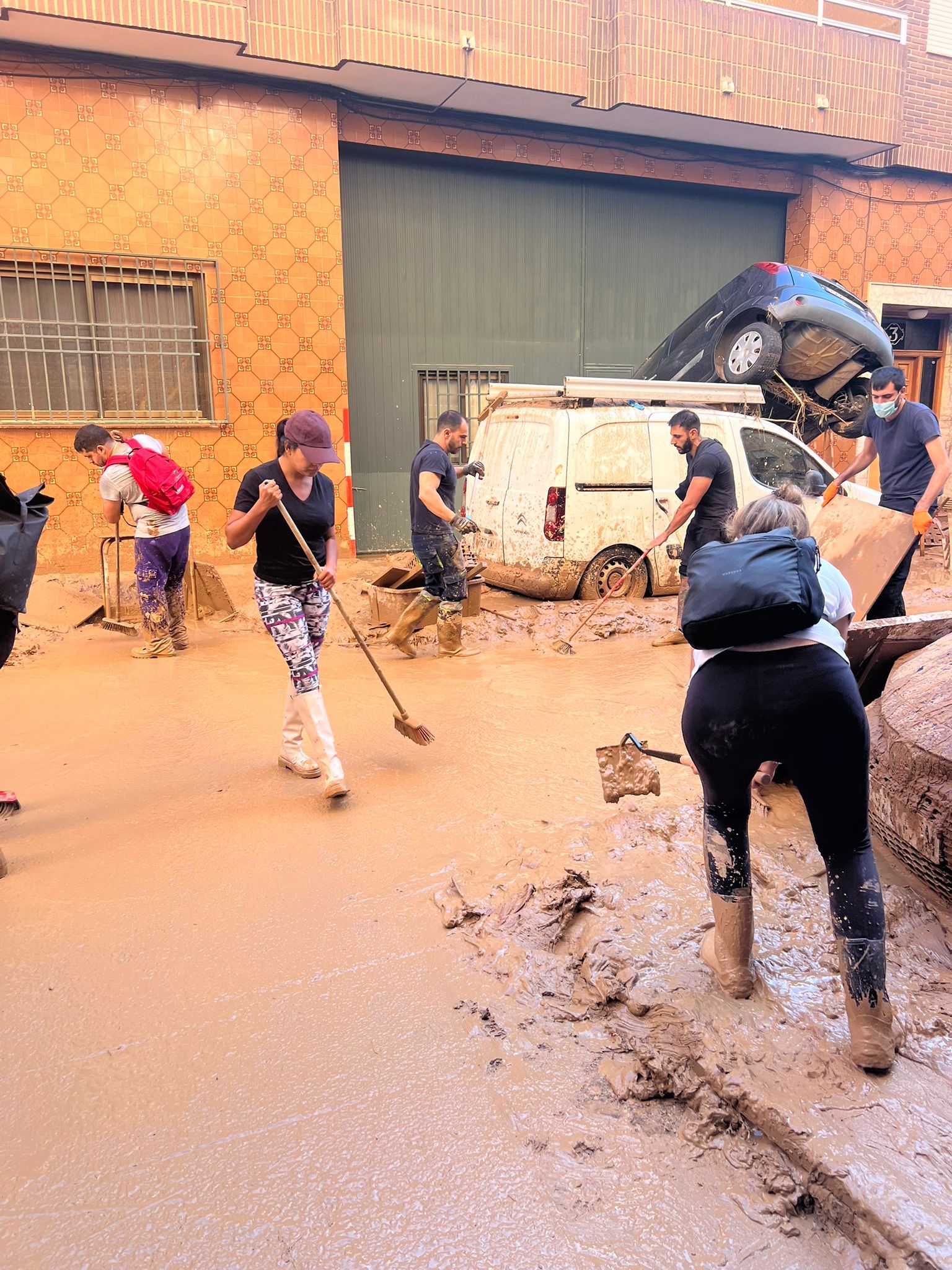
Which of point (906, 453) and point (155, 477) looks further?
point (155, 477)

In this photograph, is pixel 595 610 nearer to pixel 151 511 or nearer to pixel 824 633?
pixel 151 511

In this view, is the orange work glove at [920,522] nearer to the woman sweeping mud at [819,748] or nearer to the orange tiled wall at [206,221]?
the woman sweeping mud at [819,748]

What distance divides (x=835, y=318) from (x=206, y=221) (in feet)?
21.5

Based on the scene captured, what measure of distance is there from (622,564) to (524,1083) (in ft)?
20.3

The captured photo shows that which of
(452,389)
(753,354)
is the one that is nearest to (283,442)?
(452,389)

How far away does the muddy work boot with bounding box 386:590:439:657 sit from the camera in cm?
679

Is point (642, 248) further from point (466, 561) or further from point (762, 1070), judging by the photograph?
point (762, 1070)

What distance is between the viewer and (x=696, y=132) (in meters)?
11.0

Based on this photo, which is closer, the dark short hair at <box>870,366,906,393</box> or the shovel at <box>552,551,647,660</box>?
the dark short hair at <box>870,366,906,393</box>

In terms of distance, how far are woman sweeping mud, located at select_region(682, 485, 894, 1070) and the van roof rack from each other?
5.67 meters

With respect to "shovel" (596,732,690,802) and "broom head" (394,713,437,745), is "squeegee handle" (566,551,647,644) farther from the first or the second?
"shovel" (596,732,690,802)

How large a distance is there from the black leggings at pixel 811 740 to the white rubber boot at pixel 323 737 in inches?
79.9

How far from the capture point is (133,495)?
674 cm

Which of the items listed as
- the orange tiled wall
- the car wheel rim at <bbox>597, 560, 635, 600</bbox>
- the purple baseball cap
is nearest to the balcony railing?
the orange tiled wall
